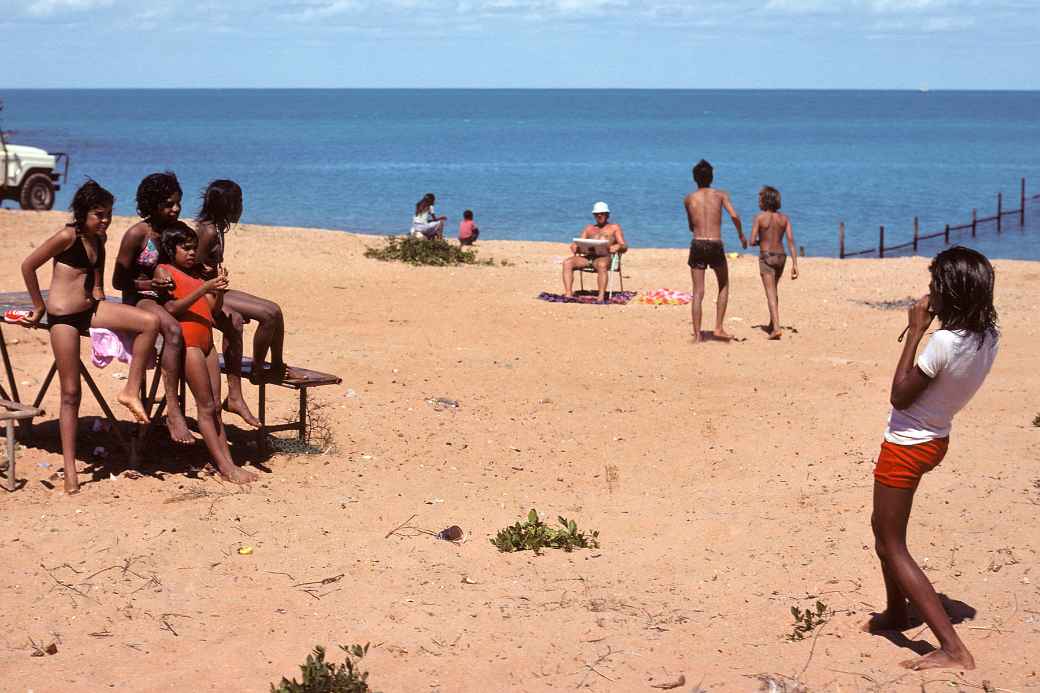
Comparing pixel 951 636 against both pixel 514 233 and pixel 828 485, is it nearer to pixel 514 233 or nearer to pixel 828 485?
pixel 828 485

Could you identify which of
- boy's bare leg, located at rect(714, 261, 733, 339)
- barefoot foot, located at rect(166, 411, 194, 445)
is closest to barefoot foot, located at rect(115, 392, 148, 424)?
barefoot foot, located at rect(166, 411, 194, 445)

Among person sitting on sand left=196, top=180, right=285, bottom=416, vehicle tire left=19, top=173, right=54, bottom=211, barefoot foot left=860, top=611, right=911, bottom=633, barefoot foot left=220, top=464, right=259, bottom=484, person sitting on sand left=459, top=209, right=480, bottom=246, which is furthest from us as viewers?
vehicle tire left=19, top=173, right=54, bottom=211

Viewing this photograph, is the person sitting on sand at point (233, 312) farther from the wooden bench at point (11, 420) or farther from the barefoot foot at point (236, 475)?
the wooden bench at point (11, 420)

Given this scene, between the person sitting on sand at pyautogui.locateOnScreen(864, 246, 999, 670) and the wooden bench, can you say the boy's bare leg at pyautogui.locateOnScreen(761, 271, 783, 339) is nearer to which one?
the wooden bench

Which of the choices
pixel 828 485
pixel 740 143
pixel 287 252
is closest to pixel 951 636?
pixel 828 485

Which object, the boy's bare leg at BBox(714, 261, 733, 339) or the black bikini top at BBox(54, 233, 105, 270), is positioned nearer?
the black bikini top at BBox(54, 233, 105, 270)

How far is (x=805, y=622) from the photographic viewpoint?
217 inches

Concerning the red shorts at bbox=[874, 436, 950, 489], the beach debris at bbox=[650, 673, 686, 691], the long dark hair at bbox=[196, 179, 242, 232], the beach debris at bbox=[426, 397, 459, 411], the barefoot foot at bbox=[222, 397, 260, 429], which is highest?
the long dark hair at bbox=[196, 179, 242, 232]

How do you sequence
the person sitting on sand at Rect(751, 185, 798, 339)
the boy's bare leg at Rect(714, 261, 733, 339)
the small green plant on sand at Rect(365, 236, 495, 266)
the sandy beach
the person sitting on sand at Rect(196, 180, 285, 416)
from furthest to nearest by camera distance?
the small green plant on sand at Rect(365, 236, 495, 266) < the person sitting on sand at Rect(751, 185, 798, 339) < the boy's bare leg at Rect(714, 261, 733, 339) < the person sitting on sand at Rect(196, 180, 285, 416) < the sandy beach

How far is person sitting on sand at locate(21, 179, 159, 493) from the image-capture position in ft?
22.3

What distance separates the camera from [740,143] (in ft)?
333

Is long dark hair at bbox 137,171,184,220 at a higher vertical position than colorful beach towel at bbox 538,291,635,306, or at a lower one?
higher

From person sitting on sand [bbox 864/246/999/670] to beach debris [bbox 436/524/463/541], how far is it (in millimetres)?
2373

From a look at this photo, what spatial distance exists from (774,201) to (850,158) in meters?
69.3
